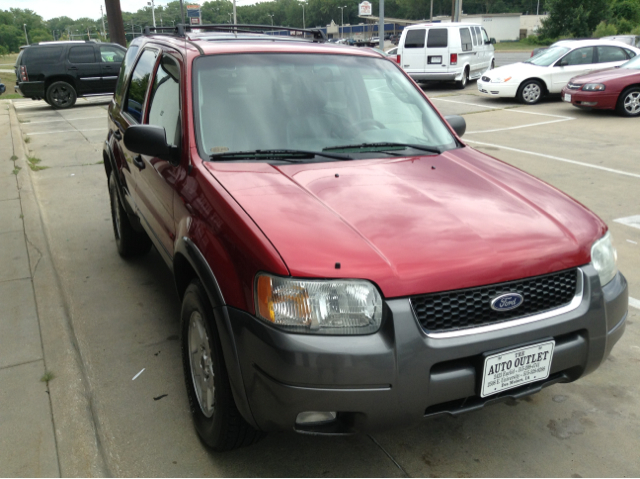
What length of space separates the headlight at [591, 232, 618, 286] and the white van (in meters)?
16.3

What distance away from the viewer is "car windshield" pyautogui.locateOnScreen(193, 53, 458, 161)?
128 inches

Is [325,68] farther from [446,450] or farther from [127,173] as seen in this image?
[446,450]

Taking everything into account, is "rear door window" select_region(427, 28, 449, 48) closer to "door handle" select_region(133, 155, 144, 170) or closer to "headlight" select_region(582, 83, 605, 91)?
"headlight" select_region(582, 83, 605, 91)

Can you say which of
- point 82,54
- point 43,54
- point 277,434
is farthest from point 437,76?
point 277,434

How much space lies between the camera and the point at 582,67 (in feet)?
48.7

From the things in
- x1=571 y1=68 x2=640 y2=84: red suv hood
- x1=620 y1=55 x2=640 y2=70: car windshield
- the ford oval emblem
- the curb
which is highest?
x1=620 y1=55 x2=640 y2=70: car windshield

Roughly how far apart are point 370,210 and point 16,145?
9.84 m

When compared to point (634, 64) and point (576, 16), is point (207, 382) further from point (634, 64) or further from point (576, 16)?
point (576, 16)

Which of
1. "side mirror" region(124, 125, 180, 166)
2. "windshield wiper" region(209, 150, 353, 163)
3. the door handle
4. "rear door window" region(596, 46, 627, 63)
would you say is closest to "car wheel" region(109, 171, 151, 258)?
the door handle

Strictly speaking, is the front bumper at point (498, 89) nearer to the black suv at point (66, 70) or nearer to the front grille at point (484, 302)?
the black suv at point (66, 70)

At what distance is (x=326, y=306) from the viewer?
220 cm

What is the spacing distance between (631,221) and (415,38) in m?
13.8

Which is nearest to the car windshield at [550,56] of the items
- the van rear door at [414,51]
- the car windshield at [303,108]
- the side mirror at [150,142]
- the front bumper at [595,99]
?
the front bumper at [595,99]

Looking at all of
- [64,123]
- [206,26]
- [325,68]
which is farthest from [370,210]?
[64,123]
